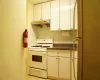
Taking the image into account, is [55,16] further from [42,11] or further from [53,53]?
[53,53]

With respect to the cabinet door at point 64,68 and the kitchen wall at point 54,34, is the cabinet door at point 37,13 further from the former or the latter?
the cabinet door at point 64,68

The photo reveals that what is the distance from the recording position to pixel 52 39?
422cm

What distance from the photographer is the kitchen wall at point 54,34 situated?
395 centimetres

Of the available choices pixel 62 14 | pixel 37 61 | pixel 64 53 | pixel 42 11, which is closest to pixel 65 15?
pixel 62 14

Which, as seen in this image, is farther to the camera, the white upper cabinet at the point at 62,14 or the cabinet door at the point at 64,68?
the white upper cabinet at the point at 62,14

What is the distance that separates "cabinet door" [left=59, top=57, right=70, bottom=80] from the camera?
3.21 m

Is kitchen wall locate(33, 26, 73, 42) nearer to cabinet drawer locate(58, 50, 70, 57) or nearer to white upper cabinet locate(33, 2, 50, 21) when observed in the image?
white upper cabinet locate(33, 2, 50, 21)

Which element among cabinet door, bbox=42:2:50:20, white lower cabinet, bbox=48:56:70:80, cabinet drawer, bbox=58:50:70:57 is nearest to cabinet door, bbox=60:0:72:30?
cabinet door, bbox=42:2:50:20
